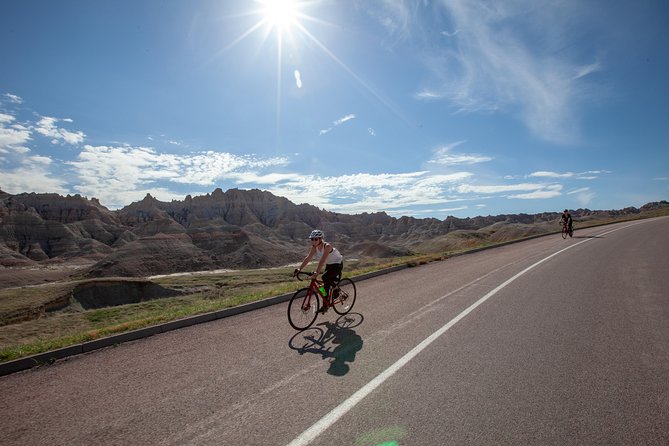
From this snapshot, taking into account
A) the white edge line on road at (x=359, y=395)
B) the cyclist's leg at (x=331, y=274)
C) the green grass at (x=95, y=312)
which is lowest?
the green grass at (x=95, y=312)

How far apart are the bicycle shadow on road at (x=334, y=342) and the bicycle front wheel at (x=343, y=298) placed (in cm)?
A: 51

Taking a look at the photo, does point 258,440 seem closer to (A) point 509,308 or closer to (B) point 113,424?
A: (B) point 113,424

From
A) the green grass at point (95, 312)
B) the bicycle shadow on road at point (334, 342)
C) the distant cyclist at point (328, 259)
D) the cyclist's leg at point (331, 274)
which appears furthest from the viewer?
the cyclist's leg at point (331, 274)

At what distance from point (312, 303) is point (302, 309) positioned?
1.28ft

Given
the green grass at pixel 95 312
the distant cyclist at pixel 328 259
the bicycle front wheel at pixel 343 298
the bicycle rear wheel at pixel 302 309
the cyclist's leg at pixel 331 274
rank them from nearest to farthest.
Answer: the bicycle rear wheel at pixel 302 309 → the green grass at pixel 95 312 → the distant cyclist at pixel 328 259 → the cyclist's leg at pixel 331 274 → the bicycle front wheel at pixel 343 298

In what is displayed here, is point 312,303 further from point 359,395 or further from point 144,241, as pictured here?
point 144,241

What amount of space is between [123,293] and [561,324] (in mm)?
49155

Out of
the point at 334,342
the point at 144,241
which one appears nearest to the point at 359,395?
the point at 334,342

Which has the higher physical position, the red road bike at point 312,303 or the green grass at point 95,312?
the red road bike at point 312,303

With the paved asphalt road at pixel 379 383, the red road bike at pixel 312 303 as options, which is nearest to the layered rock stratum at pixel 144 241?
the red road bike at pixel 312 303

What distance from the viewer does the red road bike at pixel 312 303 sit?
7.79 metres

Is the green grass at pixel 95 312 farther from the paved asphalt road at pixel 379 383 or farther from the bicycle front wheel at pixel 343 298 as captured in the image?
the bicycle front wheel at pixel 343 298

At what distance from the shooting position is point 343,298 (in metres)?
9.05

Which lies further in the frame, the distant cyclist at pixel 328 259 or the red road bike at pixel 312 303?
the distant cyclist at pixel 328 259
